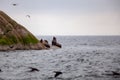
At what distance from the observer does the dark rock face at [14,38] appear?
7461 centimetres

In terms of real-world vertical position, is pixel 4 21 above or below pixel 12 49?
above

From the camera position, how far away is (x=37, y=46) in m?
80.7

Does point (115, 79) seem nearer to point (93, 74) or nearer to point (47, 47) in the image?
point (93, 74)

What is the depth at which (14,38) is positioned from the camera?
76000 millimetres

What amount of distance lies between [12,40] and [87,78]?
43360 mm

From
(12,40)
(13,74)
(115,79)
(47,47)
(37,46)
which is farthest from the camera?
(47,47)

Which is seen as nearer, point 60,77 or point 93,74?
point 60,77

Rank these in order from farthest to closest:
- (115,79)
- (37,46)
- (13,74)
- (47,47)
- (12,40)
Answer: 1. (47,47)
2. (37,46)
3. (12,40)
4. (13,74)
5. (115,79)

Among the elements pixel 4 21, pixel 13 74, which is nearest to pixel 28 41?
pixel 4 21

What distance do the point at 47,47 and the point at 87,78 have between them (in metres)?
53.0

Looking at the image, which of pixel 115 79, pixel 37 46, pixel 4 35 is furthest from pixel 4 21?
pixel 115 79

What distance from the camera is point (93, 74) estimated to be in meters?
37.2

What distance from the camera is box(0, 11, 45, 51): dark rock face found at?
7461cm

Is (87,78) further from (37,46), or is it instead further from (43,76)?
(37,46)
